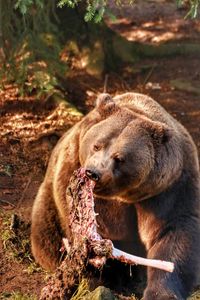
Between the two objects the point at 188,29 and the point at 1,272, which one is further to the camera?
the point at 188,29

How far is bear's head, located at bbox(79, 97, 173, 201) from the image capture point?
4918 mm

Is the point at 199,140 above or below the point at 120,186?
below

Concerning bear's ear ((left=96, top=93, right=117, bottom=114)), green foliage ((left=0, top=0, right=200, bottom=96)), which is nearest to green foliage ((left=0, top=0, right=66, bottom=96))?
green foliage ((left=0, top=0, right=200, bottom=96))

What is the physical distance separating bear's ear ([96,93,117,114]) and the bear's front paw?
1.52m

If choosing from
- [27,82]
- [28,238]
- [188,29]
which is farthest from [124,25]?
[28,238]

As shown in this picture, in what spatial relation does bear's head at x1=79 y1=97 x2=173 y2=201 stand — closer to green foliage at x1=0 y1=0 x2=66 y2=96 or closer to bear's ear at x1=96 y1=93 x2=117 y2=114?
bear's ear at x1=96 y1=93 x2=117 y2=114

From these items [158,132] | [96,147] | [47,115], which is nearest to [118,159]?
[96,147]

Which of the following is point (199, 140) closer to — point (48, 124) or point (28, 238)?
point (48, 124)

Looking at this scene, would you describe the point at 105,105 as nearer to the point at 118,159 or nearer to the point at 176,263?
the point at 118,159

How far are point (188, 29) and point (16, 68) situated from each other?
16.4 ft

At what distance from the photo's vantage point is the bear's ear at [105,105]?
552cm

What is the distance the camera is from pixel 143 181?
5.24m

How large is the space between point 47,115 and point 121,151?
4.67m

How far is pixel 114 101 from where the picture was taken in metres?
5.72
